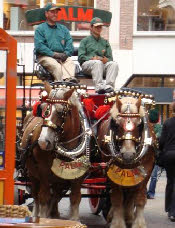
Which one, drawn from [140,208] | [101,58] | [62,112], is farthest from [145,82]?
[62,112]

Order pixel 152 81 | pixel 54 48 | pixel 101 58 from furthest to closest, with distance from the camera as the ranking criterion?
pixel 152 81 → pixel 101 58 → pixel 54 48

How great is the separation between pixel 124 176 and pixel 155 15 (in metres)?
19.6

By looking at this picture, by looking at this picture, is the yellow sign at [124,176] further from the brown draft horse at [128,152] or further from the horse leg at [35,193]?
the horse leg at [35,193]

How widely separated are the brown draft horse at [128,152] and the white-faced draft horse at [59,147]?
372 millimetres

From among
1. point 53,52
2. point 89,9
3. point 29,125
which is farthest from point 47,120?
point 89,9

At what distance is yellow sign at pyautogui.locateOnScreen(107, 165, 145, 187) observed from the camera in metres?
10.8

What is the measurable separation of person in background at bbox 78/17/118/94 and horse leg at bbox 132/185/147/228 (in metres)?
1.83

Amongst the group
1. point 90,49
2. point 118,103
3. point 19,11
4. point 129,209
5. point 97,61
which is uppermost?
point 19,11

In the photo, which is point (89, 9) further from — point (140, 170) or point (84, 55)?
point (140, 170)

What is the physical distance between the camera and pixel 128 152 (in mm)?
10406

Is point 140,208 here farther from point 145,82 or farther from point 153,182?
point 145,82

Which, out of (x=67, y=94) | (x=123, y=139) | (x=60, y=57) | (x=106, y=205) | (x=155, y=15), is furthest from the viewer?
(x=155, y=15)

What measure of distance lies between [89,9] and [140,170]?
1796 cm

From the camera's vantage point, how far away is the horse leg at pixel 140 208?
10922 millimetres
